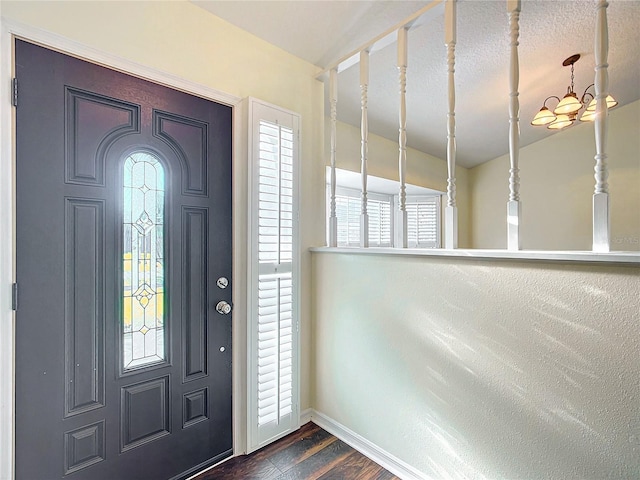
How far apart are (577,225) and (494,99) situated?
225cm

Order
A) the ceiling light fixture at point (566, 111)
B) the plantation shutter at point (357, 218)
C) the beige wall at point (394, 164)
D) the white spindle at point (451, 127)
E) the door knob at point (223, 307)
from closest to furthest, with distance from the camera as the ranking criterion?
1. the white spindle at point (451, 127)
2. the door knob at point (223, 307)
3. the ceiling light fixture at point (566, 111)
4. the beige wall at point (394, 164)
5. the plantation shutter at point (357, 218)

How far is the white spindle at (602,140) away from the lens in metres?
1.06

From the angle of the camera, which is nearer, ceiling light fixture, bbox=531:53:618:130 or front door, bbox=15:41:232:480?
front door, bbox=15:41:232:480

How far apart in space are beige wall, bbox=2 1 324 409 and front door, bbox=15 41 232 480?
13 cm

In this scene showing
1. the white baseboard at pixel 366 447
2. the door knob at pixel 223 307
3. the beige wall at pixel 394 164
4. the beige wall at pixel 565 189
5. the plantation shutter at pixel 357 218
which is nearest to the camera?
the white baseboard at pixel 366 447

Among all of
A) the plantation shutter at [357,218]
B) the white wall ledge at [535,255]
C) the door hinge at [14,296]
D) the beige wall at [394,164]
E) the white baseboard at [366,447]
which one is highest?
the beige wall at [394,164]

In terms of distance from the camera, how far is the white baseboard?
1648mm

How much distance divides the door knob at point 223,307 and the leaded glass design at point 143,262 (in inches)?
11.4

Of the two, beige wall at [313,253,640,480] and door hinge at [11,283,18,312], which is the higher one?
door hinge at [11,283,18,312]

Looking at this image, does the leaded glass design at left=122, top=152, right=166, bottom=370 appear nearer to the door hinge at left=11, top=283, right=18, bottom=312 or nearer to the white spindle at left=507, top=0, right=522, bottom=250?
the door hinge at left=11, top=283, right=18, bottom=312

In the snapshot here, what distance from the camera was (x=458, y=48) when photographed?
219cm

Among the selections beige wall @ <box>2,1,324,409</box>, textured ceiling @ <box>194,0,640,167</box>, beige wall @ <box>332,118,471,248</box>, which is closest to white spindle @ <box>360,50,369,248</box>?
textured ceiling @ <box>194,0,640,167</box>

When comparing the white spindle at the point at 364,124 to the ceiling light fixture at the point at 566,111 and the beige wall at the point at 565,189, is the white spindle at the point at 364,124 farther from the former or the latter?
the beige wall at the point at 565,189

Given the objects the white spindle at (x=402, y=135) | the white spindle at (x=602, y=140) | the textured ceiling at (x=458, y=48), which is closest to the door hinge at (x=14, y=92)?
the textured ceiling at (x=458, y=48)
